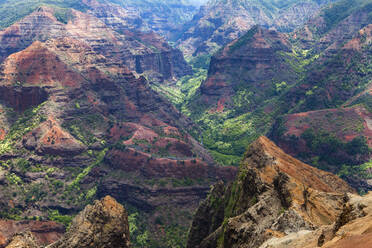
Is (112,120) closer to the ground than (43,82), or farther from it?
closer to the ground

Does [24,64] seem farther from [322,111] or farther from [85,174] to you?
[322,111]

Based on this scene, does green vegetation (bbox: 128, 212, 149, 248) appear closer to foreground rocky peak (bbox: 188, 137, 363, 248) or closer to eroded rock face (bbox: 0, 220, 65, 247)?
eroded rock face (bbox: 0, 220, 65, 247)

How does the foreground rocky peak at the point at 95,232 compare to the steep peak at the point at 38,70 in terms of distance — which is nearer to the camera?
the foreground rocky peak at the point at 95,232

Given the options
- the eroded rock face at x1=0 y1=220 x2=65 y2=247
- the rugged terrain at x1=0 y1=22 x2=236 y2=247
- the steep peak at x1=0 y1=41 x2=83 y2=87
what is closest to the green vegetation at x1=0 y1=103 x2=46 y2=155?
the rugged terrain at x1=0 y1=22 x2=236 y2=247

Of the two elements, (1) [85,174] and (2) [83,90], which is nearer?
(1) [85,174]

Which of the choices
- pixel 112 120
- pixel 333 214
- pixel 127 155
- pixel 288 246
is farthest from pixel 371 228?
pixel 112 120

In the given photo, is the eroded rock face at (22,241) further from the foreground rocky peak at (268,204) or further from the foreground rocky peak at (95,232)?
the foreground rocky peak at (268,204)

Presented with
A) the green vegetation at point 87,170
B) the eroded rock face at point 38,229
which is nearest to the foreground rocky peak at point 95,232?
the eroded rock face at point 38,229
